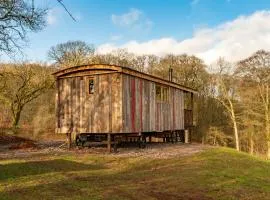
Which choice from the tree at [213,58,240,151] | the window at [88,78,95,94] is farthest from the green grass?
the tree at [213,58,240,151]

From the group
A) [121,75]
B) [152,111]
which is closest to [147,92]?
[152,111]

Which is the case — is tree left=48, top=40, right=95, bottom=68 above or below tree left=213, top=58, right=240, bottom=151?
above

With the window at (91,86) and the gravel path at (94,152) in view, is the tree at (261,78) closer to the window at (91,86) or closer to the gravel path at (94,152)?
the gravel path at (94,152)

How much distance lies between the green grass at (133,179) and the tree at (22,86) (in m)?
16.9

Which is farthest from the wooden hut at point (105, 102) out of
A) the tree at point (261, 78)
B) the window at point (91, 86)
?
the tree at point (261, 78)

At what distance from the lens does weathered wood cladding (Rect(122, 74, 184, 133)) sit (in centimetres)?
1855

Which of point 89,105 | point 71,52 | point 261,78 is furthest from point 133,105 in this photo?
point 71,52

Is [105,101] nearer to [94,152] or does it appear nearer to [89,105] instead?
[89,105]

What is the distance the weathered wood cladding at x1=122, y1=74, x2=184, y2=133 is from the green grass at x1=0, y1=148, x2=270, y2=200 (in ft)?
11.8

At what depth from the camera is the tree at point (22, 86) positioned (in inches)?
1198

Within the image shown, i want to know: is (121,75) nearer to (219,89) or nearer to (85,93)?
(85,93)

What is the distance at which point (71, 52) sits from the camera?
36.8 m

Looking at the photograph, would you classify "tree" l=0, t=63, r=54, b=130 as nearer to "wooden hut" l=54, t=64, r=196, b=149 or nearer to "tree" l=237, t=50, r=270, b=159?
Answer: "wooden hut" l=54, t=64, r=196, b=149

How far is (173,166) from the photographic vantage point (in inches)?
545
